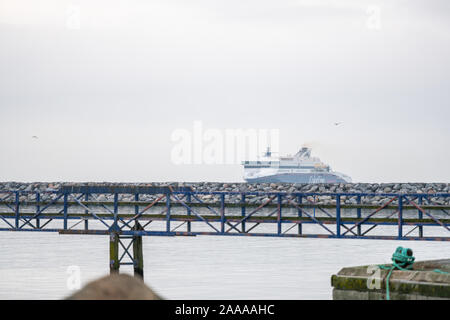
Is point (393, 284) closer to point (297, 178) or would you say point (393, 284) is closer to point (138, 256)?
point (138, 256)

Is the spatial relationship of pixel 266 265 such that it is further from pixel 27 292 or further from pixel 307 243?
pixel 307 243

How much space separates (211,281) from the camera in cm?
3189

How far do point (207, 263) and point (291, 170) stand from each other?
113611 mm

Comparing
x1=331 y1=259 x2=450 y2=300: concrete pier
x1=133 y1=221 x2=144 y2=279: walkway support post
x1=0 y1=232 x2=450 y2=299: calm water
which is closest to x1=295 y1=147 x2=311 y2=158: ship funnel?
x1=0 y1=232 x2=450 y2=299: calm water

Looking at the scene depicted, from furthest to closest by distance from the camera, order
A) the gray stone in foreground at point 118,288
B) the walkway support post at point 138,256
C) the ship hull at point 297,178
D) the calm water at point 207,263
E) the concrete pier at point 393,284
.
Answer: the ship hull at point 297,178 < the calm water at point 207,263 < the walkway support post at point 138,256 < the concrete pier at point 393,284 < the gray stone in foreground at point 118,288

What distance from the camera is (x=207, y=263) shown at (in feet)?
131

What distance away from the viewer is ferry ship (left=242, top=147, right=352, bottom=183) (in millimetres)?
151625

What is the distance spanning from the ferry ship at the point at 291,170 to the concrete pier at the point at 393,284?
134814mm

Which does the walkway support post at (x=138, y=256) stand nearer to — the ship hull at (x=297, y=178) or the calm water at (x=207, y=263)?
the calm water at (x=207, y=263)

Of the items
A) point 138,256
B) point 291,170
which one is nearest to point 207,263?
point 138,256

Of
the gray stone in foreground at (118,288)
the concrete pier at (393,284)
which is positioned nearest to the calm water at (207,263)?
the concrete pier at (393,284)

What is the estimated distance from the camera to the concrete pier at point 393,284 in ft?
46.9

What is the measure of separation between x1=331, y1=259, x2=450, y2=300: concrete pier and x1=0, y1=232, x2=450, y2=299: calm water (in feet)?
36.0
